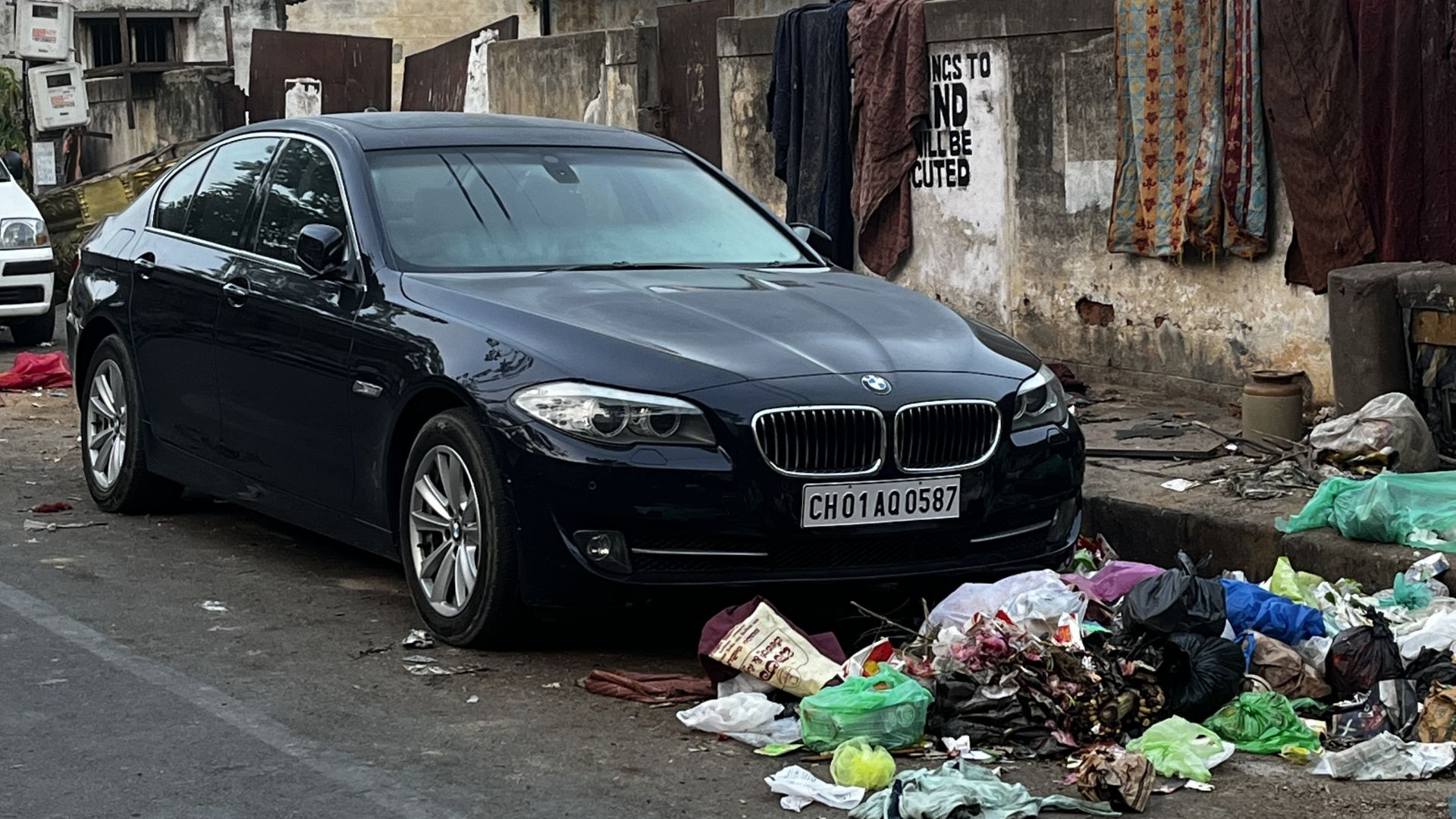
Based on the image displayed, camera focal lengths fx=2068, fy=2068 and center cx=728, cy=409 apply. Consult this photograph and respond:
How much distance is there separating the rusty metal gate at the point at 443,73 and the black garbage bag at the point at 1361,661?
15.2 meters

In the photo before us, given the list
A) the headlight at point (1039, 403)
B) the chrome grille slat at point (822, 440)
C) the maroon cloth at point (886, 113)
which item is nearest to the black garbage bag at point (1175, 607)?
the headlight at point (1039, 403)

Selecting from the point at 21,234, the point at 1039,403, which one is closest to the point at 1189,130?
the point at 1039,403

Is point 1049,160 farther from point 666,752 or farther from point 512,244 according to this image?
point 666,752

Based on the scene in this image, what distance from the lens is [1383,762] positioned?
5086 millimetres

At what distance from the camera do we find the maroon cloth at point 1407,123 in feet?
28.8

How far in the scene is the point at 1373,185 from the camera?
30.0 feet

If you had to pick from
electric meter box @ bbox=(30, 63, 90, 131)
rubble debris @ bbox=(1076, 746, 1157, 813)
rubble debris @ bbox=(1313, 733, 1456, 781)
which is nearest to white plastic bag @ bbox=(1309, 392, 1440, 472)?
rubble debris @ bbox=(1313, 733, 1456, 781)

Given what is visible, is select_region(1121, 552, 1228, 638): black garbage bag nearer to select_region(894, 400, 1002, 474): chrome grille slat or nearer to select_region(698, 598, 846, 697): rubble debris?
select_region(894, 400, 1002, 474): chrome grille slat

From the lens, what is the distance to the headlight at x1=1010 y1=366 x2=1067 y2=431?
6.32 metres

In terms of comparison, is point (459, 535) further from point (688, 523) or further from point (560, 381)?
point (688, 523)

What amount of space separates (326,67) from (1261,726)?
68.3 feet

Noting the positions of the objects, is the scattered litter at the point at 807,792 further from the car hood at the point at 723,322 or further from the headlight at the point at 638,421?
the car hood at the point at 723,322

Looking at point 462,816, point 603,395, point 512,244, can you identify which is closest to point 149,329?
point 512,244

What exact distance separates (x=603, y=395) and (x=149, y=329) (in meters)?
2.98
